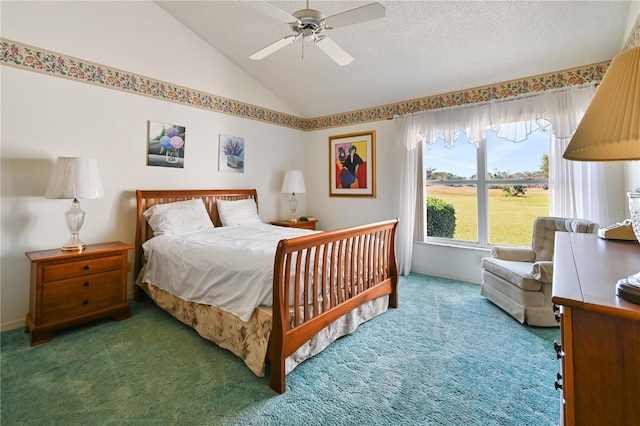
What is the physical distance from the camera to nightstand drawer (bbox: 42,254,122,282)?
233 centimetres

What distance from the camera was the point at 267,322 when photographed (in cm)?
187

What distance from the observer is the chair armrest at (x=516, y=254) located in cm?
303

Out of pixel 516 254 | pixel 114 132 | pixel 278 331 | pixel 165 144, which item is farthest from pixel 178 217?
pixel 516 254

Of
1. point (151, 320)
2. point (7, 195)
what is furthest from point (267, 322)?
point (7, 195)

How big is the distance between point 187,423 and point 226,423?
200mm

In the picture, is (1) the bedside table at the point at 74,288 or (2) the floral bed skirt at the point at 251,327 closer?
(2) the floral bed skirt at the point at 251,327

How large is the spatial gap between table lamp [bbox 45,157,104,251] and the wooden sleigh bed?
0.62 m

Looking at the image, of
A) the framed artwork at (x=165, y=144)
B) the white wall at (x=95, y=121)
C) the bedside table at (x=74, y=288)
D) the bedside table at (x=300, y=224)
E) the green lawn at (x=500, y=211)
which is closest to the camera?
the bedside table at (x=74, y=288)

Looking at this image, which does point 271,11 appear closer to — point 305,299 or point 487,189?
point 305,299

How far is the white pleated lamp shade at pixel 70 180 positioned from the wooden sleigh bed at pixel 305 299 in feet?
2.25

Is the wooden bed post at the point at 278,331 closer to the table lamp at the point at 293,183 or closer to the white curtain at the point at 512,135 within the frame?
the white curtain at the point at 512,135

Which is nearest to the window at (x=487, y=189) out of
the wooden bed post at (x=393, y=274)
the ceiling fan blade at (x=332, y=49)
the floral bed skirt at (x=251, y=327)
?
the wooden bed post at (x=393, y=274)

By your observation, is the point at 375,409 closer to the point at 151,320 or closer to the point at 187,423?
the point at 187,423

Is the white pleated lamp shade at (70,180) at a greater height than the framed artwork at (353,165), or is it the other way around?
the framed artwork at (353,165)
